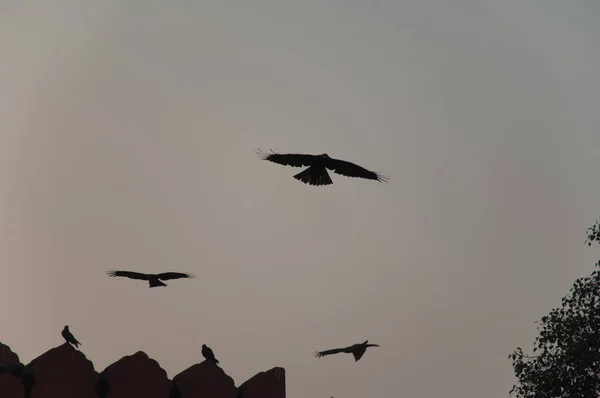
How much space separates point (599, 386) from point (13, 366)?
13.7m

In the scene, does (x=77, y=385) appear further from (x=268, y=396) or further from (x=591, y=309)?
(x=591, y=309)

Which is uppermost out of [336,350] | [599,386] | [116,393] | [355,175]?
[355,175]

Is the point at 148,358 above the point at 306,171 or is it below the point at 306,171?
below

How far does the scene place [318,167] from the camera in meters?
15.0

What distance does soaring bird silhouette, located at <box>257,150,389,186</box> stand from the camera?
578 inches

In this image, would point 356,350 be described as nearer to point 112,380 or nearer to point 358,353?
point 358,353

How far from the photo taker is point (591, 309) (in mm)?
19766

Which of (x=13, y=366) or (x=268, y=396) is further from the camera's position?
(x=268, y=396)

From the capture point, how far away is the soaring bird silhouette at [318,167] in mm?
14680

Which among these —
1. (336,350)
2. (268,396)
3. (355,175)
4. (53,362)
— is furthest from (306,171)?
(53,362)

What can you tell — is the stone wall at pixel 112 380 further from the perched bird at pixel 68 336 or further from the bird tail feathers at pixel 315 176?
the bird tail feathers at pixel 315 176

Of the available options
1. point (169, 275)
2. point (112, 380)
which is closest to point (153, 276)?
point (169, 275)

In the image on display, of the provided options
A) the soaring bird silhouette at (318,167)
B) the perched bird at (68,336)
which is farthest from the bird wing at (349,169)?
the perched bird at (68,336)

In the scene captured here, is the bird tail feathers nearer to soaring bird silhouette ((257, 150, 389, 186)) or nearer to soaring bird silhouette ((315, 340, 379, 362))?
soaring bird silhouette ((257, 150, 389, 186))
